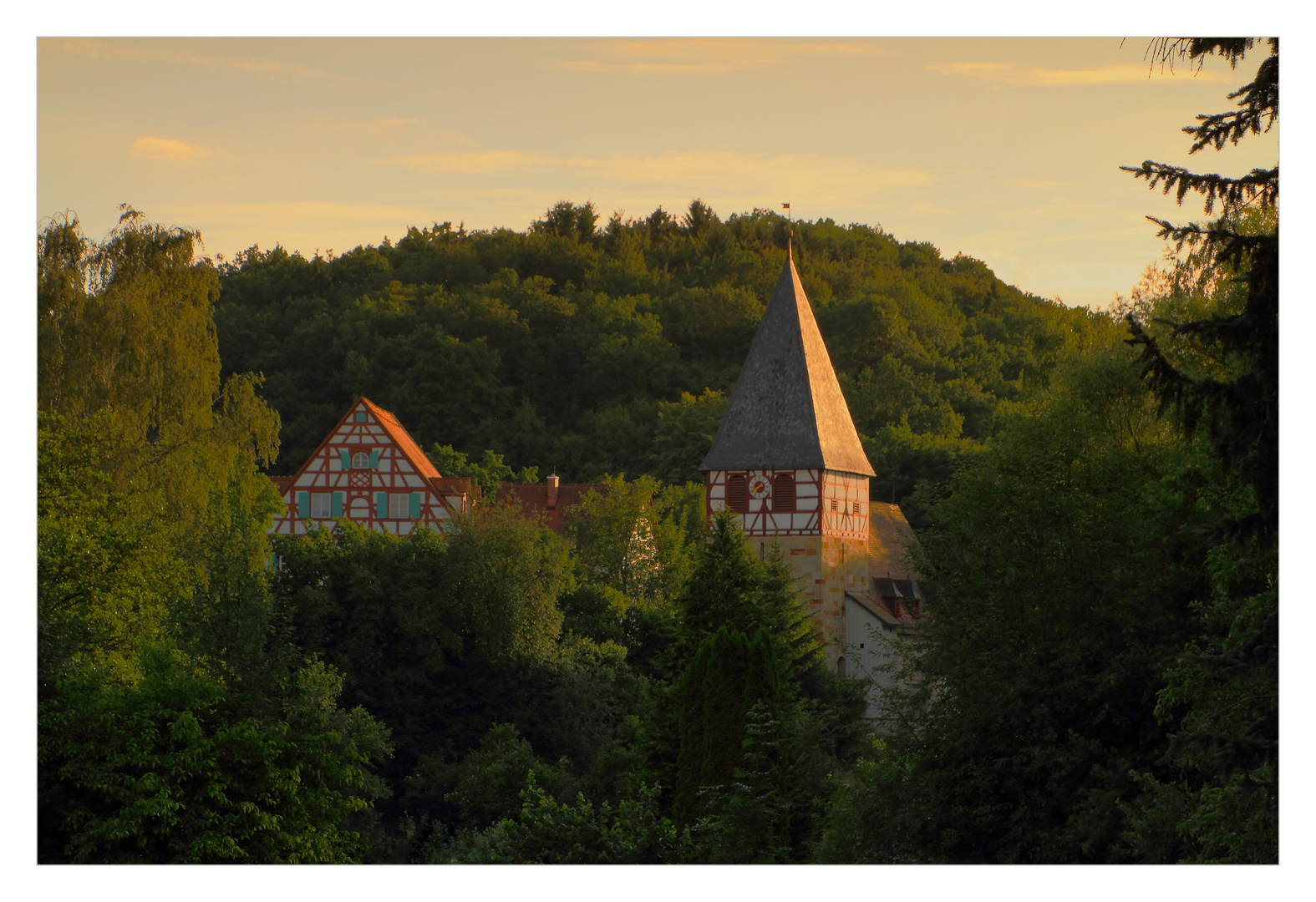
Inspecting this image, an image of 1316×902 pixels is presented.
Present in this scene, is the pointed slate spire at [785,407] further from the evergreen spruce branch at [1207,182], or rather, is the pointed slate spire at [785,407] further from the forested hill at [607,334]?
the evergreen spruce branch at [1207,182]

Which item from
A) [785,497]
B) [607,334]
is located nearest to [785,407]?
[785,497]

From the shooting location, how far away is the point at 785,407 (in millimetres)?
41438

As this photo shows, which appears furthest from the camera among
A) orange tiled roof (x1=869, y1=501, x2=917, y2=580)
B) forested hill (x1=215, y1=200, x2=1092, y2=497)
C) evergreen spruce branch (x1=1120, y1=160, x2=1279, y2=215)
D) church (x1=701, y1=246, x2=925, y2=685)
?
forested hill (x1=215, y1=200, x2=1092, y2=497)

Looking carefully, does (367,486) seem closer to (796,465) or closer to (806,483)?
(796,465)

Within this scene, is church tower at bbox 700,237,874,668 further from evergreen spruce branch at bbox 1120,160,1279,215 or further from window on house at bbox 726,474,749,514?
evergreen spruce branch at bbox 1120,160,1279,215

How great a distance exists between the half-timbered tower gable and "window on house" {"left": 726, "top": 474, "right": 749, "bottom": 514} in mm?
8039

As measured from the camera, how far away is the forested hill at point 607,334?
53188mm

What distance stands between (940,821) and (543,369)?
138ft

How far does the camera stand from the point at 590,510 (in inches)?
1734

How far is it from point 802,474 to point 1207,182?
102 ft

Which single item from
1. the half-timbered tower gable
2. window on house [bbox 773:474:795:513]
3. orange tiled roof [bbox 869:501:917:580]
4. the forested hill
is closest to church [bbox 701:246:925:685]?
window on house [bbox 773:474:795:513]

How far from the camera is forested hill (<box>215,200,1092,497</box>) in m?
53.2

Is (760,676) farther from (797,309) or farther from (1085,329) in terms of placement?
(797,309)

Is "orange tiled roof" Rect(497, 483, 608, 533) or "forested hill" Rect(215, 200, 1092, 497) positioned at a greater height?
"forested hill" Rect(215, 200, 1092, 497)
